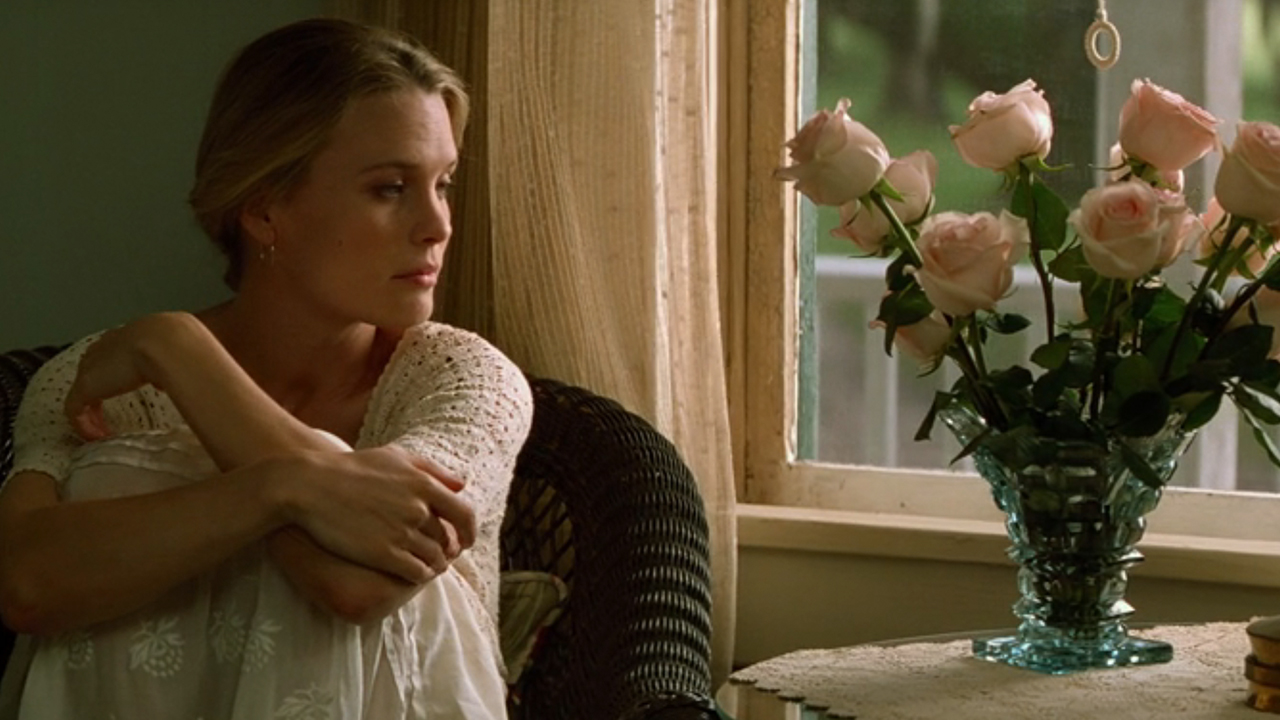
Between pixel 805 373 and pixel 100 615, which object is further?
pixel 805 373

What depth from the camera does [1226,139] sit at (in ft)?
7.09

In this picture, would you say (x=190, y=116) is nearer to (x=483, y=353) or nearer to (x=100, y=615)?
(x=483, y=353)

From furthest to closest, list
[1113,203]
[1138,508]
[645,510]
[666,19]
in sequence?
[666,19] → [645,510] → [1138,508] → [1113,203]

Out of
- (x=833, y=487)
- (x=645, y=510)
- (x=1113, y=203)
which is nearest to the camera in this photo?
(x=1113, y=203)

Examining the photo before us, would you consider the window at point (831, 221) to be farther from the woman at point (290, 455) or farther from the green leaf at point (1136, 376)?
the green leaf at point (1136, 376)

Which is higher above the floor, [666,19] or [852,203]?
[666,19]

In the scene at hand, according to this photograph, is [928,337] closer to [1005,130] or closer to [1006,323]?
[1006,323]

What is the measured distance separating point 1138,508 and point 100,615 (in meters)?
0.88

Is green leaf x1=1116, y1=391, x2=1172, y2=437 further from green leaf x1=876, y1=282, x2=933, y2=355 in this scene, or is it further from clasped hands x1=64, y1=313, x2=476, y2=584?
clasped hands x1=64, y1=313, x2=476, y2=584

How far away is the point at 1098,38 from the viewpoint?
2217 mm

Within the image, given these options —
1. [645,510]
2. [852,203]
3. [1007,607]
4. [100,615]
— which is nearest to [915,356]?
[852,203]

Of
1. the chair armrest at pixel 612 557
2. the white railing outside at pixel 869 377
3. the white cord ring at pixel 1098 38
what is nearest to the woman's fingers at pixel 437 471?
the chair armrest at pixel 612 557

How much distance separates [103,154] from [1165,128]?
60.9 inches

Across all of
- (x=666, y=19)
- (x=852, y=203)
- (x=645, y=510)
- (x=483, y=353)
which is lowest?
(x=645, y=510)
